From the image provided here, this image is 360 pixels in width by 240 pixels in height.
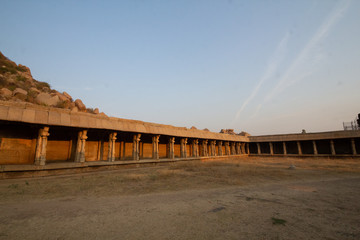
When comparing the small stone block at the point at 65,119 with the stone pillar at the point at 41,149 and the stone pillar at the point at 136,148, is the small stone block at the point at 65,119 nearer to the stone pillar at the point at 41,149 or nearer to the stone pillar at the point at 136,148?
the stone pillar at the point at 41,149

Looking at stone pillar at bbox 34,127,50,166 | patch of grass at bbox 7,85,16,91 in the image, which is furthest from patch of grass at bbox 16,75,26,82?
stone pillar at bbox 34,127,50,166

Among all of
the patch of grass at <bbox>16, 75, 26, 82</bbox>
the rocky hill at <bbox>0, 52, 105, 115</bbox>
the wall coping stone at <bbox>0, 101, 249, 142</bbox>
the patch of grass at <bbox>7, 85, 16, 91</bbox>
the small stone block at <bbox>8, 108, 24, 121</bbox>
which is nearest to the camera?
the small stone block at <bbox>8, 108, 24, 121</bbox>

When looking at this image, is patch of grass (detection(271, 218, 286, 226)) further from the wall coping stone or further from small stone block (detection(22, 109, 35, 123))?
small stone block (detection(22, 109, 35, 123))

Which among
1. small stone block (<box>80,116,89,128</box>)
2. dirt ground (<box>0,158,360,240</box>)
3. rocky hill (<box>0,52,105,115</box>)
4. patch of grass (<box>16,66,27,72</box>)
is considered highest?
patch of grass (<box>16,66,27,72</box>)

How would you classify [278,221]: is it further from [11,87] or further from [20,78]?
[20,78]

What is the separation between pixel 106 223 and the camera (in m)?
3.98

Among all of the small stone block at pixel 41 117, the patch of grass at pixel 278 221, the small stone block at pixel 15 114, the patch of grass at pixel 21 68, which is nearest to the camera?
the patch of grass at pixel 278 221

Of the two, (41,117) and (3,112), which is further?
(41,117)

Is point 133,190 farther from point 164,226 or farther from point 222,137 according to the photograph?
point 222,137

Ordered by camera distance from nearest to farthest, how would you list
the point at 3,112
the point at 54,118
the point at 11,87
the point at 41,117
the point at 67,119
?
the point at 3,112 < the point at 41,117 < the point at 54,118 < the point at 67,119 < the point at 11,87

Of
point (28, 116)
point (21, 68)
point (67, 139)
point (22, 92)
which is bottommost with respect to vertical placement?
point (67, 139)

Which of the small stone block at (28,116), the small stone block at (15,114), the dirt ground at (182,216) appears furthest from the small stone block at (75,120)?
the dirt ground at (182,216)

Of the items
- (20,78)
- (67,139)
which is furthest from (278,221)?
(20,78)

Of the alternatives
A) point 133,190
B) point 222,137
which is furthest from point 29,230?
point 222,137
